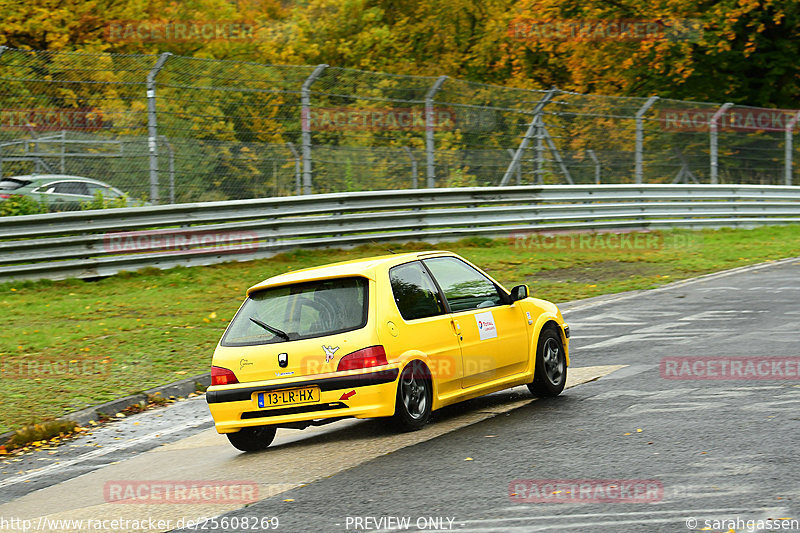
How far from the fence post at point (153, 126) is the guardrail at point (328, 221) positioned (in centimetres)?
50

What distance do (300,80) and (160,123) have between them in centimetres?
293

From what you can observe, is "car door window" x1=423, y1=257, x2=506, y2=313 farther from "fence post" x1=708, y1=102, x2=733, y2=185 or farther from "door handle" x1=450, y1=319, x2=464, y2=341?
"fence post" x1=708, y1=102, x2=733, y2=185

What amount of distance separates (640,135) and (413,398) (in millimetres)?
18420

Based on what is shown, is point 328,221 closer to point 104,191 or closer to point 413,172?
point 413,172

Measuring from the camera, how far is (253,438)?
26.7 ft

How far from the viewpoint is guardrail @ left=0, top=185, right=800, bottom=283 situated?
642 inches

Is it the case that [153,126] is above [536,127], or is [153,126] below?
below

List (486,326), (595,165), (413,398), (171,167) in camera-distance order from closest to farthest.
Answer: (413,398) → (486,326) → (171,167) → (595,165)

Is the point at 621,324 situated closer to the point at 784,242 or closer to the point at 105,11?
the point at 784,242

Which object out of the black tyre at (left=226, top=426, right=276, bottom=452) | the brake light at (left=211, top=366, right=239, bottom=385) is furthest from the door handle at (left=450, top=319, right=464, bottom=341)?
the brake light at (left=211, top=366, right=239, bottom=385)

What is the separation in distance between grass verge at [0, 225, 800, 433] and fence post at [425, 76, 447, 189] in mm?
1453

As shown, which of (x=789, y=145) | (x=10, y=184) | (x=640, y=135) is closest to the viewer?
(x=10, y=184)

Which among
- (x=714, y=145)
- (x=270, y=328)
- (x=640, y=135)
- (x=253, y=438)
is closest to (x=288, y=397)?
(x=270, y=328)

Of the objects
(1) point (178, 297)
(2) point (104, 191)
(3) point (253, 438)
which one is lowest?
(3) point (253, 438)
